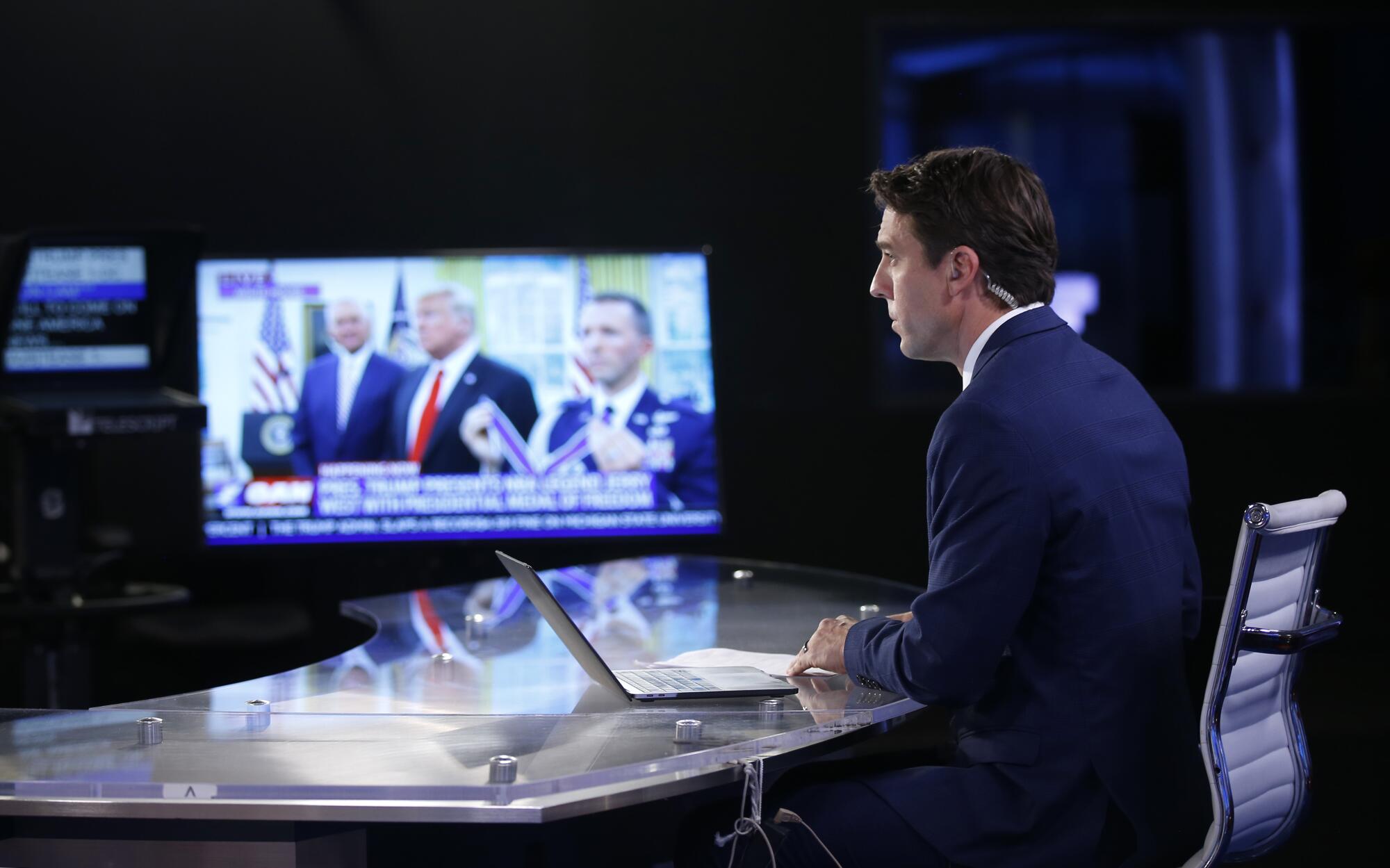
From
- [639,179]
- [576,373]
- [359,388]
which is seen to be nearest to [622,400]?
[576,373]

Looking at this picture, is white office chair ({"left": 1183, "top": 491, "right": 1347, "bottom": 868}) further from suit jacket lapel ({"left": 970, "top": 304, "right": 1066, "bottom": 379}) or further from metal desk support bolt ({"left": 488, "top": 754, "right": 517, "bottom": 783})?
metal desk support bolt ({"left": 488, "top": 754, "right": 517, "bottom": 783})

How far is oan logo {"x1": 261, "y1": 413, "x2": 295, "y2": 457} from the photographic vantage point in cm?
406

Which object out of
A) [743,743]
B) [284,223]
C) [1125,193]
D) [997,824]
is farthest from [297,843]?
[1125,193]

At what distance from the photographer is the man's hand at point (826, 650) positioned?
198cm

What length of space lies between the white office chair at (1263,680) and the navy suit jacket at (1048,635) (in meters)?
0.06

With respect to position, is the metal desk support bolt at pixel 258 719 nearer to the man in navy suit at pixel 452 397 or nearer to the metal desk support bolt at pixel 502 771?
the metal desk support bolt at pixel 502 771

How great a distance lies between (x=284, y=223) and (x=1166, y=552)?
3481 millimetres

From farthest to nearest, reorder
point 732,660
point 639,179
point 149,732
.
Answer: point 639,179, point 732,660, point 149,732

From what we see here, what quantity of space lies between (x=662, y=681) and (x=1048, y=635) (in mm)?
535

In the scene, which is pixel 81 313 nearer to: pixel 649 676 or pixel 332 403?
pixel 332 403

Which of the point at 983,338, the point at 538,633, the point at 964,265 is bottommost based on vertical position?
the point at 538,633

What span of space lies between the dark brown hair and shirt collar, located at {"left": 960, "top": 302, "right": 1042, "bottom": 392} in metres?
0.01

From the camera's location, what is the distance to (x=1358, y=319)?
5.02m

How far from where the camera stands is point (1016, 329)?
74.7 inches
